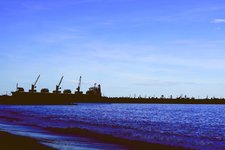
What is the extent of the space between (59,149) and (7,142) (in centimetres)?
302

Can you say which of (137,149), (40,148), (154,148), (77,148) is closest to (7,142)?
(40,148)

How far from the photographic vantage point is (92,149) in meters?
19.1

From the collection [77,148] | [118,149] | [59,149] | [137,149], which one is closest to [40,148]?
[59,149]

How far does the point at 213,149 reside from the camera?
907 inches

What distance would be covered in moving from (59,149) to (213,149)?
10.8 meters

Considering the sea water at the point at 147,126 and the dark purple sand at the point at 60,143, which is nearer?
the dark purple sand at the point at 60,143

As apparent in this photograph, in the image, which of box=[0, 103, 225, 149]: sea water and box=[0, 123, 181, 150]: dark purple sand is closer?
box=[0, 123, 181, 150]: dark purple sand

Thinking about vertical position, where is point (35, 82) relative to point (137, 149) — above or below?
above

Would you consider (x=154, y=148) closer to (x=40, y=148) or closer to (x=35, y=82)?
A: (x=40, y=148)

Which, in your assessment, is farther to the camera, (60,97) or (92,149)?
(60,97)

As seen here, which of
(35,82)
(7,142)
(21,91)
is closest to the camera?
(7,142)

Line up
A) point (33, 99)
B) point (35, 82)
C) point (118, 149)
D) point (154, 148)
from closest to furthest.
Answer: point (118, 149) → point (154, 148) → point (33, 99) → point (35, 82)

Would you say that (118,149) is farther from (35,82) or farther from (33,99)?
(35,82)

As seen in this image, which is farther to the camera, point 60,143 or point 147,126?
point 147,126
